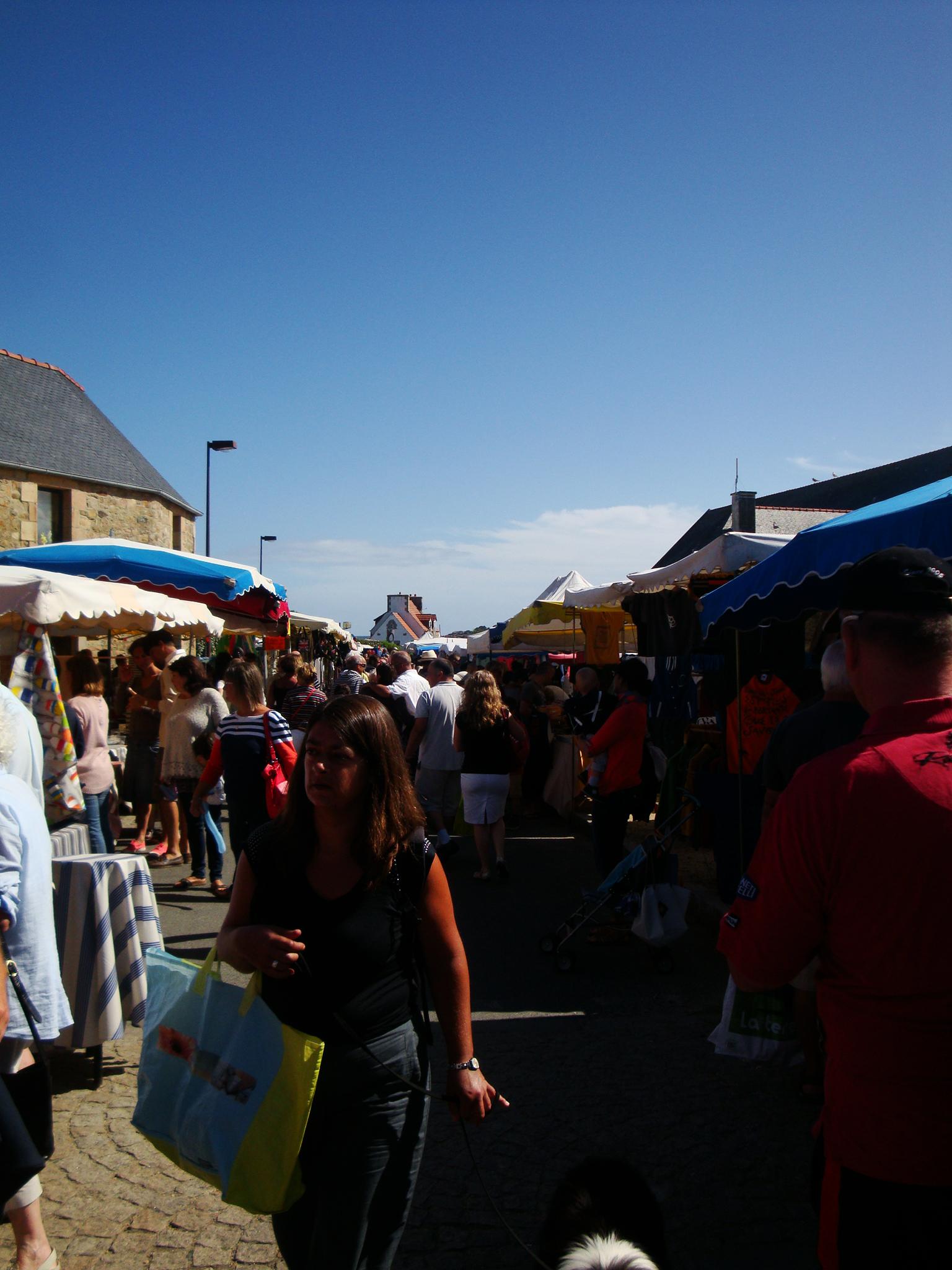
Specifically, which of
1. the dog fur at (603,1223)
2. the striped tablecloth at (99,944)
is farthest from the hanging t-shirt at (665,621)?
the dog fur at (603,1223)

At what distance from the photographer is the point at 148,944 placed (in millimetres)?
4684

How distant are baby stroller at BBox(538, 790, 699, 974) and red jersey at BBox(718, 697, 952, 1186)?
156 inches

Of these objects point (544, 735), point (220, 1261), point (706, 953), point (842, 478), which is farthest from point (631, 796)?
point (842, 478)

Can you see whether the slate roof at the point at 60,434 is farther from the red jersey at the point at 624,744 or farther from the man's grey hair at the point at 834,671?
the man's grey hair at the point at 834,671

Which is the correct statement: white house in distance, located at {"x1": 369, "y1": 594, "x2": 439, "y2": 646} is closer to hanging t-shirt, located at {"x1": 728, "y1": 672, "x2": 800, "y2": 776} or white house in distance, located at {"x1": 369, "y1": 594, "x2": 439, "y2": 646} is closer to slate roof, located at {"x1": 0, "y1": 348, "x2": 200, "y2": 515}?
slate roof, located at {"x1": 0, "y1": 348, "x2": 200, "y2": 515}

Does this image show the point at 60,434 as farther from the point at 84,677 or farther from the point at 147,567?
the point at 84,677

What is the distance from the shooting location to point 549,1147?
370 cm

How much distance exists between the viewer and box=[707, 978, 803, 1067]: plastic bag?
3846 millimetres

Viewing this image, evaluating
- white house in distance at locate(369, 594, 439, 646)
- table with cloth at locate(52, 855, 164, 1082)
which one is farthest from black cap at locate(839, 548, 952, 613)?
white house in distance at locate(369, 594, 439, 646)

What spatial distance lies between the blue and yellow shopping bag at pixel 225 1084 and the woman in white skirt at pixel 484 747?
580 centimetres

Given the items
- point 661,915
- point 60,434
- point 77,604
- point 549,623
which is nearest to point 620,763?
point 661,915

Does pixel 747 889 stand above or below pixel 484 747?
above

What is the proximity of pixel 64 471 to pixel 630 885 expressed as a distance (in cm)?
2582

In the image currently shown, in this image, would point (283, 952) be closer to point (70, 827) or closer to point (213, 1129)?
point (213, 1129)
